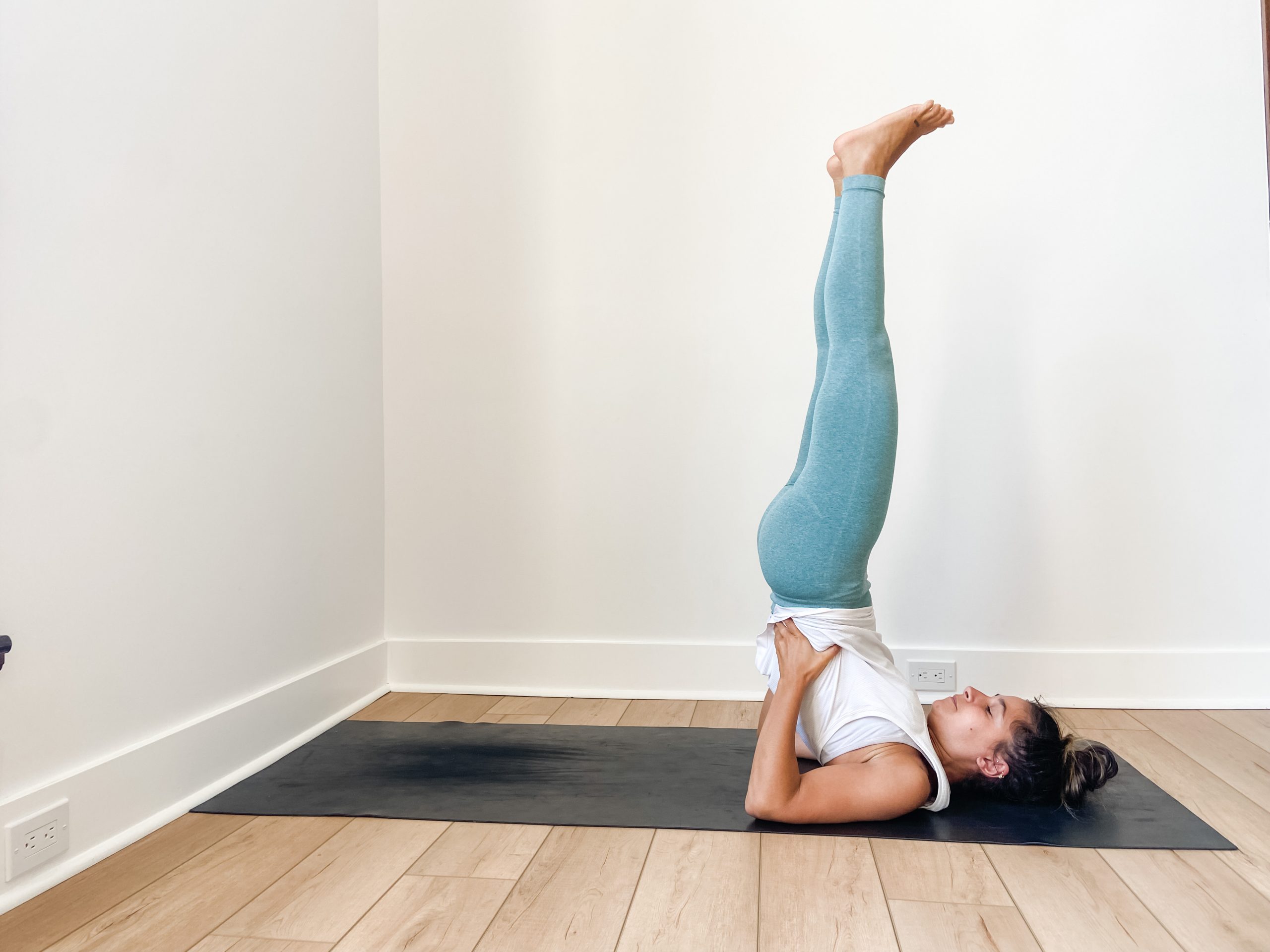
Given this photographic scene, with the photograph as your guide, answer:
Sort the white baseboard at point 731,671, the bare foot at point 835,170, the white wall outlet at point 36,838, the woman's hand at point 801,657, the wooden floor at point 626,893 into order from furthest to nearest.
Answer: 1. the white baseboard at point 731,671
2. the bare foot at point 835,170
3. the woman's hand at point 801,657
4. the white wall outlet at point 36,838
5. the wooden floor at point 626,893

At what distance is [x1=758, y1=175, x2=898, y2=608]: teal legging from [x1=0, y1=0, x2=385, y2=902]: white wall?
4.00 feet

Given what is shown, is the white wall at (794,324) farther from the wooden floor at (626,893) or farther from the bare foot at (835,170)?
the wooden floor at (626,893)

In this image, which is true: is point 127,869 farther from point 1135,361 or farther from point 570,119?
point 1135,361

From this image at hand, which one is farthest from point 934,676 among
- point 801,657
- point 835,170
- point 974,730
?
point 835,170

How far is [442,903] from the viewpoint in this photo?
1.40 meters

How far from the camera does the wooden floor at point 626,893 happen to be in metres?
1.29

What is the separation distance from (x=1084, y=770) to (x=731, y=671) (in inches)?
43.1

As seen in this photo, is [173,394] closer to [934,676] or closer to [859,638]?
[859,638]

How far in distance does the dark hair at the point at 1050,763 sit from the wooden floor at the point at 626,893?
179mm

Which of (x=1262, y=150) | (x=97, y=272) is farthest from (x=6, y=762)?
(x=1262, y=150)

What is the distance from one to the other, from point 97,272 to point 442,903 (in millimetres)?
1249

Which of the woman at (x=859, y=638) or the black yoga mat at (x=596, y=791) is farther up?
the woman at (x=859, y=638)

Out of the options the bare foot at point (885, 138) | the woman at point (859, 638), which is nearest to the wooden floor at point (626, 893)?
the woman at point (859, 638)

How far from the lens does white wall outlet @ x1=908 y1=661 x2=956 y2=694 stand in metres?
2.57
